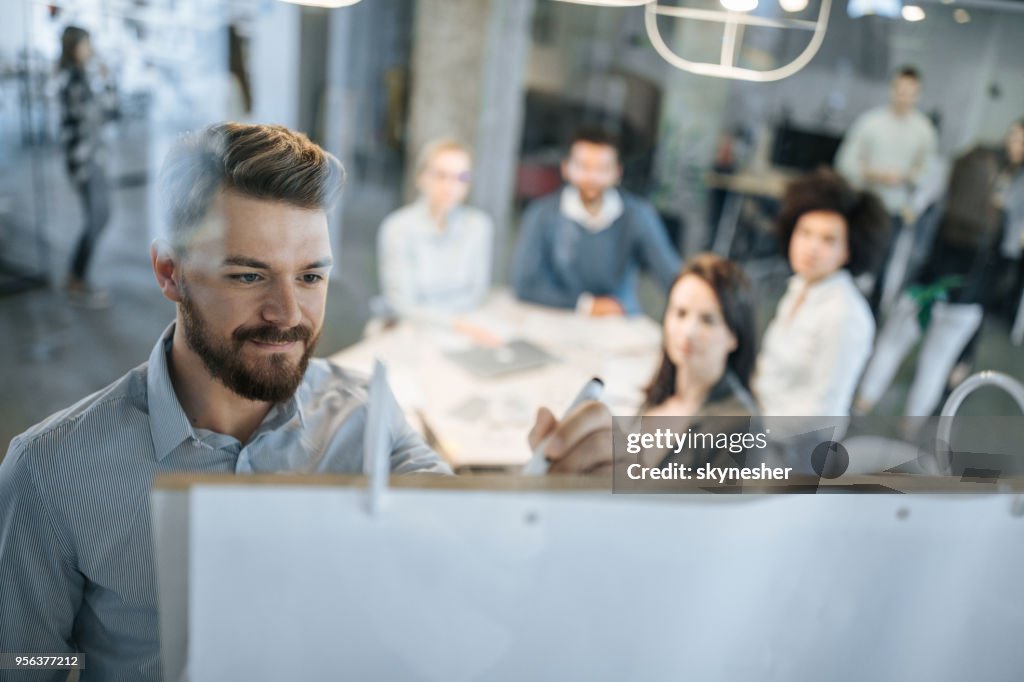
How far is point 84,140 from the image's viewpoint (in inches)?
115

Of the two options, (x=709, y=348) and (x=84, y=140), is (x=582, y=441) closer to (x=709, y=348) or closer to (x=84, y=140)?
(x=709, y=348)

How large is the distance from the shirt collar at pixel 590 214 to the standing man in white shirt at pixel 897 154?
1968 millimetres

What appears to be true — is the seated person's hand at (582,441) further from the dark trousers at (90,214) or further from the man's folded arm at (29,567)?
the dark trousers at (90,214)

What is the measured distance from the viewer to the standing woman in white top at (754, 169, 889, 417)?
2.42 metres

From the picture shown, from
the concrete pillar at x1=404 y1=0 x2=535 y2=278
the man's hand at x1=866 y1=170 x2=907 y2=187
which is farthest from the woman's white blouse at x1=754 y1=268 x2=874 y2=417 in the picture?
the concrete pillar at x1=404 y1=0 x2=535 y2=278

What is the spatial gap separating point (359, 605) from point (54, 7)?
238cm

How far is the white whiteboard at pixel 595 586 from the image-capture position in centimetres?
69

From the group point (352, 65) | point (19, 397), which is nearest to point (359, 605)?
point (19, 397)

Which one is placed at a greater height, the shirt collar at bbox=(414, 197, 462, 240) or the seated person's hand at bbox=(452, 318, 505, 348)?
the shirt collar at bbox=(414, 197, 462, 240)

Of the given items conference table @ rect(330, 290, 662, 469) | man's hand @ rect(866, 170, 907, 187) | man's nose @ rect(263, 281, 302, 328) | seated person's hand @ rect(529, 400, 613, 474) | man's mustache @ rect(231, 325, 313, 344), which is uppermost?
man's hand @ rect(866, 170, 907, 187)

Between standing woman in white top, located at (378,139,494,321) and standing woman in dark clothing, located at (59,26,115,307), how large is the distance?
38.8 inches

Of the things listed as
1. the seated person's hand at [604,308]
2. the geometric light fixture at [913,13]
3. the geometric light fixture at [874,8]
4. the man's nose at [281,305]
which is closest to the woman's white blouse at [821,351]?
the seated person's hand at [604,308]
